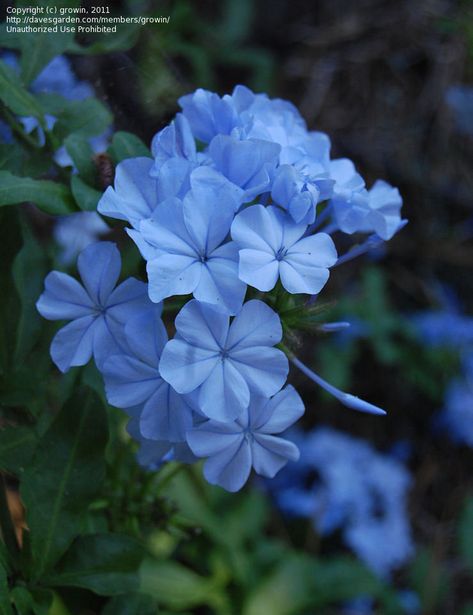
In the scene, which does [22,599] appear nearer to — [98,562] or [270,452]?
[98,562]

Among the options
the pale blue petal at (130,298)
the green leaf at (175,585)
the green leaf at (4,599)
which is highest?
the pale blue petal at (130,298)

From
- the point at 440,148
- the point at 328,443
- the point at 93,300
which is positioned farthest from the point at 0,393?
the point at 440,148

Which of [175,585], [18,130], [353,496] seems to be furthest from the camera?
[353,496]

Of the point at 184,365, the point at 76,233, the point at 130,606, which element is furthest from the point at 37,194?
the point at 76,233

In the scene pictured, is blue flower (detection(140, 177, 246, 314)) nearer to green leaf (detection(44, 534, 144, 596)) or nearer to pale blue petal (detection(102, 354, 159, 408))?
pale blue petal (detection(102, 354, 159, 408))

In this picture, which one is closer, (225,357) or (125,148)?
(225,357)

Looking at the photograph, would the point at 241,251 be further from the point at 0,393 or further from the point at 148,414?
the point at 0,393

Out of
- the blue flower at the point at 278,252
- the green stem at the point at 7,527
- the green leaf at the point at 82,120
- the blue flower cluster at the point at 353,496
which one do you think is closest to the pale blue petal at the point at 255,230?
the blue flower at the point at 278,252

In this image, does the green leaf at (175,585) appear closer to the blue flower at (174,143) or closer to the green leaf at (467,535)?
the green leaf at (467,535)
